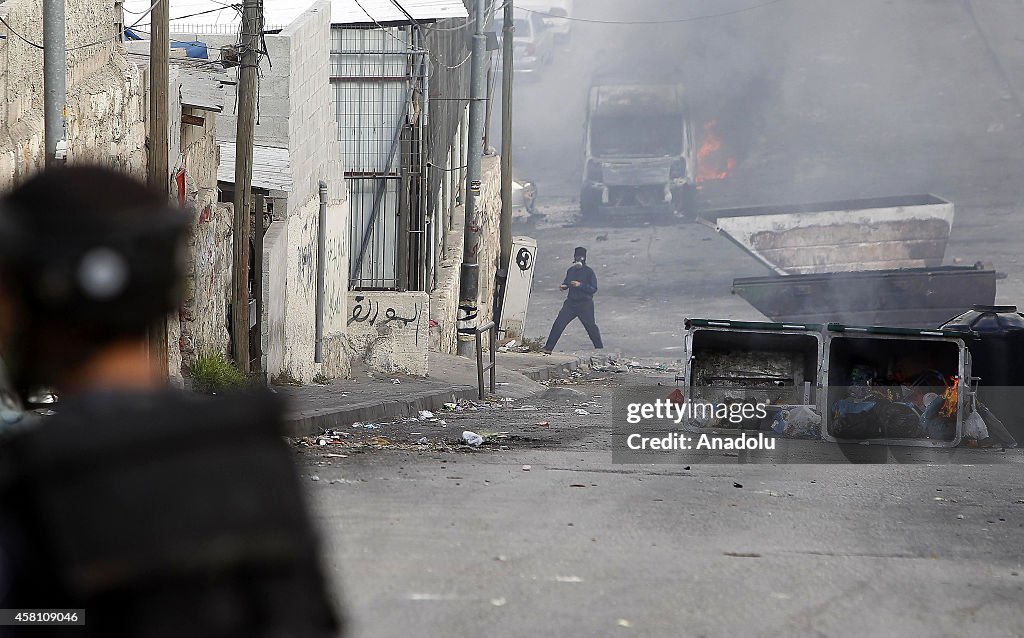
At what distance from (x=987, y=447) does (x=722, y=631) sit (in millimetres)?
7737

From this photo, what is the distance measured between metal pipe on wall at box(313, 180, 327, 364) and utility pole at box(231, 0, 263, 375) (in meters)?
3.24

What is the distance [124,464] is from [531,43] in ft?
159

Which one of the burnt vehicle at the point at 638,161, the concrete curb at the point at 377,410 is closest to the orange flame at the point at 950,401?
the concrete curb at the point at 377,410

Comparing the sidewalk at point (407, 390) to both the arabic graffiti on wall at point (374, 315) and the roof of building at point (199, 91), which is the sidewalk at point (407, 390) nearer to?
the arabic graffiti on wall at point (374, 315)

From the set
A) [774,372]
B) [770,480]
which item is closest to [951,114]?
[774,372]

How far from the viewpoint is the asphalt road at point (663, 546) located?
559 cm

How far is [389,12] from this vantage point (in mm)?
19703

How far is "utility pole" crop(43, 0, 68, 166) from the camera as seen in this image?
9.34 metres

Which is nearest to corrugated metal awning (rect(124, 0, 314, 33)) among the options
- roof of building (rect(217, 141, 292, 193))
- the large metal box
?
roof of building (rect(217, 141, 292, 193))

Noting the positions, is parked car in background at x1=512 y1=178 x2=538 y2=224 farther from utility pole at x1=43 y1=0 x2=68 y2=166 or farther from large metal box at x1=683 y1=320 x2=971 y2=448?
utility pole at x1=43 y1=0 x2=68 y2=166

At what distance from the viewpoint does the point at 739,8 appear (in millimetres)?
49875

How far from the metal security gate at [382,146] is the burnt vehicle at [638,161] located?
16.5m

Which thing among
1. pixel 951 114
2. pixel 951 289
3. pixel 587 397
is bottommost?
pixel 587 397

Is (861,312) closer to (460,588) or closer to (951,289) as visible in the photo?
(951,289)
